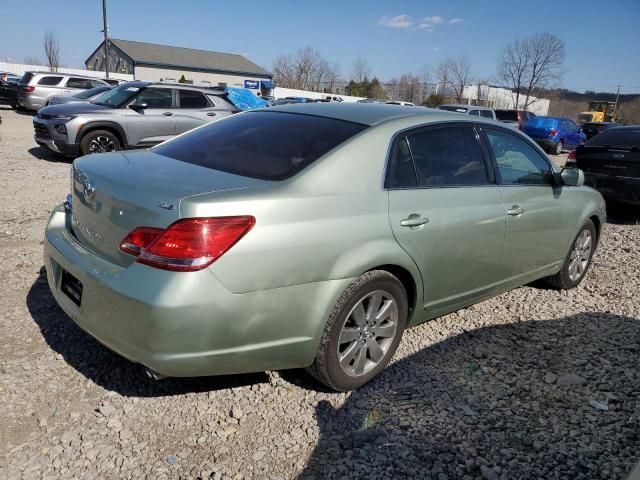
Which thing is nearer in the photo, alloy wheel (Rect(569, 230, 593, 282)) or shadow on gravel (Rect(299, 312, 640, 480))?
shadow on gravel (Rect(299, 312, 640, 480))

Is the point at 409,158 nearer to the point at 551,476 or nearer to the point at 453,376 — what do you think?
the point at 453,376

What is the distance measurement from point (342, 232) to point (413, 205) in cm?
60

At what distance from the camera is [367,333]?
302 cm

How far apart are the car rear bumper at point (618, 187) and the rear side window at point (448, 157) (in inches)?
203

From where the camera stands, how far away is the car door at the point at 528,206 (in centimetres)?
380

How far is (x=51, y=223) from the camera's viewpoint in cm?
320

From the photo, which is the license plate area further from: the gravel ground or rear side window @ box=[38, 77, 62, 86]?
rear side window @ box=[38, 77, 62, 86]

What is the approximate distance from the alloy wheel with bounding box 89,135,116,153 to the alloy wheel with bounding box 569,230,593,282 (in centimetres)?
818

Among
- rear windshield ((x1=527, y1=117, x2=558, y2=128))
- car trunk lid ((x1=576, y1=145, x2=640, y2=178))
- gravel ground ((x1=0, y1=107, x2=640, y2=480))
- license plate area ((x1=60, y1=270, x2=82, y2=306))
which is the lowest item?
gravel ground ((x1=0, y1=107, x2=640, y2=480))

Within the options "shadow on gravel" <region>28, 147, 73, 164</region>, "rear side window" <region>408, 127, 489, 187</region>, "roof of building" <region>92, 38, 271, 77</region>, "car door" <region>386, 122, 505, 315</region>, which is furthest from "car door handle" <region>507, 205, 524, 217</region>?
"roof of building" <region>92, 38, 271, 77</region>

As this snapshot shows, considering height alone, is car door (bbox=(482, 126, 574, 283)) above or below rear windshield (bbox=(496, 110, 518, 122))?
below

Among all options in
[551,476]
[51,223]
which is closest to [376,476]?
[551,476]

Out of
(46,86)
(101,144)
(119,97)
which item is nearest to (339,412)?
(101,144)

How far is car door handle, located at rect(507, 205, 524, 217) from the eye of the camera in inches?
147
